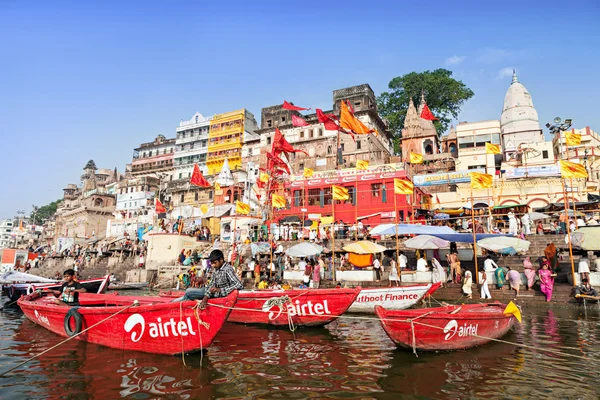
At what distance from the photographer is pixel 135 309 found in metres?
8.07

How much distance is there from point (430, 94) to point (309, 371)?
54225 millimetres

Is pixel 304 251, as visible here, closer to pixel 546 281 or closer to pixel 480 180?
pixel 480 180

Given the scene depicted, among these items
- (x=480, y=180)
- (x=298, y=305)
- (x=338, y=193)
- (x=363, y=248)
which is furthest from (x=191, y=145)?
(x=298, y=305)

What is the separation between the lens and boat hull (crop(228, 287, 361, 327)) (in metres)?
10.5

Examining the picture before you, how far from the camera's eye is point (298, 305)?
35.5 ft

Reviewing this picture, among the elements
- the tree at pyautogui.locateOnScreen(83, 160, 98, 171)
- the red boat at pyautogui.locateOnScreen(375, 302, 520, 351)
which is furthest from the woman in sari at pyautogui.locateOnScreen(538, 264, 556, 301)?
the tree at pyautogui.locateOnScreen(83, 160, 98, 171)

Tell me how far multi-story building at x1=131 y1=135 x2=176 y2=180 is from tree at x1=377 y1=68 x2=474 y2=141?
4126 cm

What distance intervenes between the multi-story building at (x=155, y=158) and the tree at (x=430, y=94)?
41.3 metres

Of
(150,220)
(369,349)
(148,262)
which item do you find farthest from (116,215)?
(369,349)

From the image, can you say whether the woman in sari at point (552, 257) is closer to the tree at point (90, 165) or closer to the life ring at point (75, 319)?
the life ring at point (75, 319)

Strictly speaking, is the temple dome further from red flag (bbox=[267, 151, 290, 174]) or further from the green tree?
the green tree

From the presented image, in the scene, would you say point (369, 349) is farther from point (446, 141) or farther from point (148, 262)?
point (446, 141)

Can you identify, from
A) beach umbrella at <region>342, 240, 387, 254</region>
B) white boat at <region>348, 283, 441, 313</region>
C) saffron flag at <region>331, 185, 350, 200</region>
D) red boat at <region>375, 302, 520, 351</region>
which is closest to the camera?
red boat at <region>375, 302, 520, 351</region>

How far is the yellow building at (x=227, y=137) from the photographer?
6138cm
